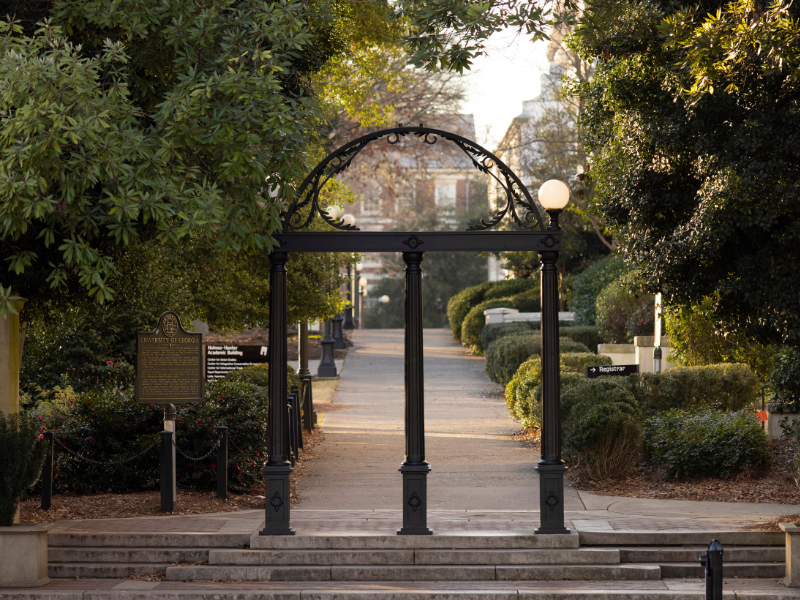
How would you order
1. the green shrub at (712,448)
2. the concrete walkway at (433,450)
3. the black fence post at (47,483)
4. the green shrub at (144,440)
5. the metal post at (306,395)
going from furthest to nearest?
the metal post at (306,395) < the green shrub at (712,448) < the concrete walkway at (433,450) < the green shrub at (144,440) < the black fence post at (47,483)

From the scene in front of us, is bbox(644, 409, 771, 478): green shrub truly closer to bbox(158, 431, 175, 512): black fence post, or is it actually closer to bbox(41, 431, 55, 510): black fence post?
bbox(158, 431, 175, 512): black fence post

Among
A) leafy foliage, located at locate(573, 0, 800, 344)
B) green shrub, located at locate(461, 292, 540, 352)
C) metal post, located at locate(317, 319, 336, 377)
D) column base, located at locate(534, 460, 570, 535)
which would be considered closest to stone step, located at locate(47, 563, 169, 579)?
column base, located at locate(534, 460, 570, 535)

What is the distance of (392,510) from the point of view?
9.70m

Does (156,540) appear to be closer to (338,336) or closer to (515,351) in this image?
(515,351)

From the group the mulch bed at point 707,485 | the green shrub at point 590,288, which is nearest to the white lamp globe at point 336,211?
the mulch bed at point 707,485

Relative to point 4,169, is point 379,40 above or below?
above

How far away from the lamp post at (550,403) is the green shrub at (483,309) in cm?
2457

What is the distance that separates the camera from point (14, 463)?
7.65 metres

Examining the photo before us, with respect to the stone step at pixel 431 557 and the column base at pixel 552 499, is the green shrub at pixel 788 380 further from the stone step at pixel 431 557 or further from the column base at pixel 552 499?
the stone step at pixel 431 557

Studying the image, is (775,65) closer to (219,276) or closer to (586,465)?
(586,465)

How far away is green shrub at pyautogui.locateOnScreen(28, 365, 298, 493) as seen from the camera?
34.0 feet

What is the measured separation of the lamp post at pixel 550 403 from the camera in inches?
329

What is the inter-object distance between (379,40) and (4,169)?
10.8 m

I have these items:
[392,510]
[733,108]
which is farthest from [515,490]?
[733,108]
